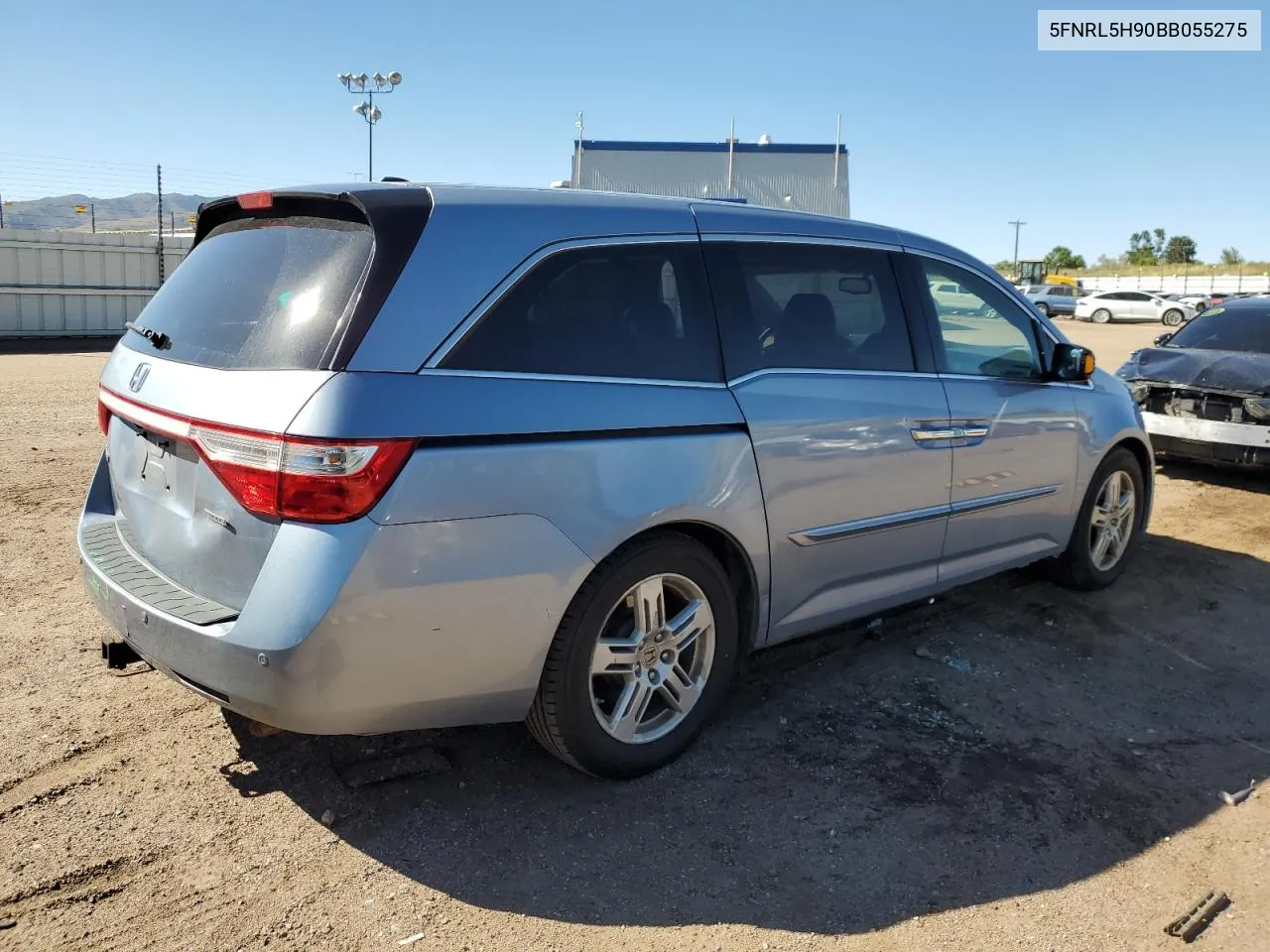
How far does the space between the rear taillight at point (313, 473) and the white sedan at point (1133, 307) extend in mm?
43402

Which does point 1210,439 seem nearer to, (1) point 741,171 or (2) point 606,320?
(2) point 606,320

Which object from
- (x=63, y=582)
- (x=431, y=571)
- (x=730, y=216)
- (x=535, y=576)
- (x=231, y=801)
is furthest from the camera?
(x=63, y=582)

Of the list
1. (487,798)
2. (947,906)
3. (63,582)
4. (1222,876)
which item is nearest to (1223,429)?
(1222,876)

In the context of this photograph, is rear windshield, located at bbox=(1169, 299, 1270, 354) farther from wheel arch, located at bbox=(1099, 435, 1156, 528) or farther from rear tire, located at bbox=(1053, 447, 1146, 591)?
rear tire, located at bbox=(1053, 447, 1146, 591)

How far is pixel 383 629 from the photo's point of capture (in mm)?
2637

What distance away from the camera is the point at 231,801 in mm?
3123

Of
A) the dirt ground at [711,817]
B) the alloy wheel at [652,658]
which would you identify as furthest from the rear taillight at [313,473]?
the dirt ground at [711,817]

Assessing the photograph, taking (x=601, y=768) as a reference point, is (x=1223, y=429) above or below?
above

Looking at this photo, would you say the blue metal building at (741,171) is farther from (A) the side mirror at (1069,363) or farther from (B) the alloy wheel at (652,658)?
(B) the alloy wheel at (652,658)

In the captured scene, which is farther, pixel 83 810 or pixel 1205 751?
pixel 1205 751

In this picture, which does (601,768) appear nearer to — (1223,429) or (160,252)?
(1223,429)

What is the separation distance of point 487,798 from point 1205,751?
103 inches

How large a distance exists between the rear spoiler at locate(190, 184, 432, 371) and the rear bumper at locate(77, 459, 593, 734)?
51 centimetres

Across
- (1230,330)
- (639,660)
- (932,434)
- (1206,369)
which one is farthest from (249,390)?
(1230,330)
